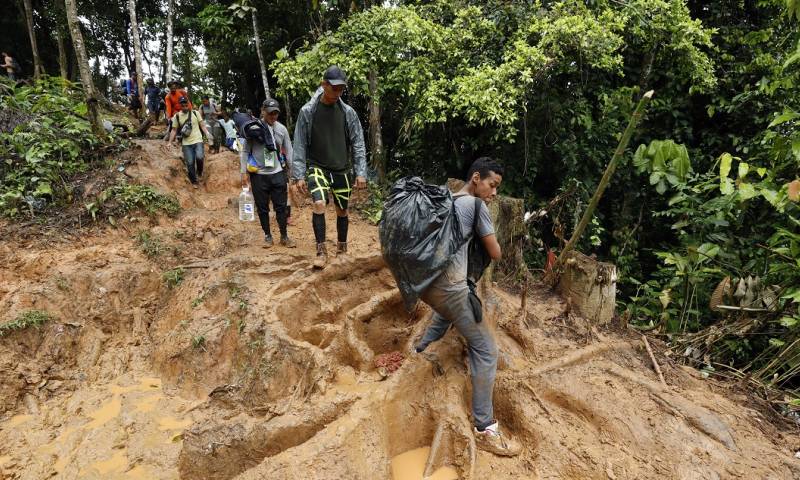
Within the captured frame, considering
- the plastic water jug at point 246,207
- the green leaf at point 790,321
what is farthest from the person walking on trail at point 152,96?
the green leaf at point 790,321

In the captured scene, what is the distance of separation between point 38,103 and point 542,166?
9.21 m

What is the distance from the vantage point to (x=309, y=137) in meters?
4.71

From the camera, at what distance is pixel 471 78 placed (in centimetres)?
664

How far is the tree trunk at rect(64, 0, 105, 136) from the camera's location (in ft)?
23.2

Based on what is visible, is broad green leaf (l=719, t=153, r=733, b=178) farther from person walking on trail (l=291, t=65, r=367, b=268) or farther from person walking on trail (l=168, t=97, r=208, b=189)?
person walking on trail (l=168, t=97, r=208, b=189)

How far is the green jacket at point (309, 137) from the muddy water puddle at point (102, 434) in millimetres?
2587

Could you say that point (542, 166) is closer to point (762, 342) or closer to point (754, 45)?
point (754, 45)

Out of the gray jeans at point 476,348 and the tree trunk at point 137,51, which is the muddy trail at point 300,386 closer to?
the gray jeans at point 476,348

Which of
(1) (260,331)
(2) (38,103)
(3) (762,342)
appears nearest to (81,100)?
(2) (38,103)

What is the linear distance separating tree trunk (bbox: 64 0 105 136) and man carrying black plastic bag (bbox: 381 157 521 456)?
6.83 m

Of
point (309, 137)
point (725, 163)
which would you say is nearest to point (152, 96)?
point (309, 137)

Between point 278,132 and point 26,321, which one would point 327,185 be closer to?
point 278,132

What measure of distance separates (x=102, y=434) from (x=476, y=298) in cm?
331

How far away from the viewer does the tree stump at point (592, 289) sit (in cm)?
452
